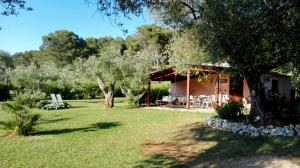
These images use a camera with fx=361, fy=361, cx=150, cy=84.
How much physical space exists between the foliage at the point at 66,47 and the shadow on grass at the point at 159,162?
217ft

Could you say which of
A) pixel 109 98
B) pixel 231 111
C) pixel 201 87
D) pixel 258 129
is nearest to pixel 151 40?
pixel 201 87

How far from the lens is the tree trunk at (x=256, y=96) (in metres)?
12.8

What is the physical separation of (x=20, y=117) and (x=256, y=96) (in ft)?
27.1

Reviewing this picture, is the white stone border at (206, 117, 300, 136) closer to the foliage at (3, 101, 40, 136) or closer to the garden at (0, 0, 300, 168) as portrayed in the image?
the garden at (0, 0, 300, 168)

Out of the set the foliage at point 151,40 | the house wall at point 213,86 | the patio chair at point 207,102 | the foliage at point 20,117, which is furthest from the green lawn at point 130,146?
the foliage at point 151,40

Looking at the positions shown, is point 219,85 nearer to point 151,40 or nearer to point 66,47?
point 151,40

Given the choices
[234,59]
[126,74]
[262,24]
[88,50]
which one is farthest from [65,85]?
[88,50]

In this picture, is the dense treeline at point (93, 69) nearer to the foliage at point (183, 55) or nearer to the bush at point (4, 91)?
the foliage at point (183, 55)

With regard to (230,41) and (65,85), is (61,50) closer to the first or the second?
(65,85)

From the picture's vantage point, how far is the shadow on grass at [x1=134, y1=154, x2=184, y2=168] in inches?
321

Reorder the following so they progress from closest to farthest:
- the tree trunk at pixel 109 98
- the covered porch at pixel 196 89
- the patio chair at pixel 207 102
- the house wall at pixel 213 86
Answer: the covered porch at pixel 196 89
the patio chair at pixel 207 102
the tree trunk at pixel 109 98
the house wall at pixel 213 86

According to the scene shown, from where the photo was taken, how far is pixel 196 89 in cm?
2817

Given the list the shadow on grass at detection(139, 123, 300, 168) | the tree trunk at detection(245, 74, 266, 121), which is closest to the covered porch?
the tree trunk at detection(245, 74, 266, 121)

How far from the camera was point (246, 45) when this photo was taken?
9.30m
